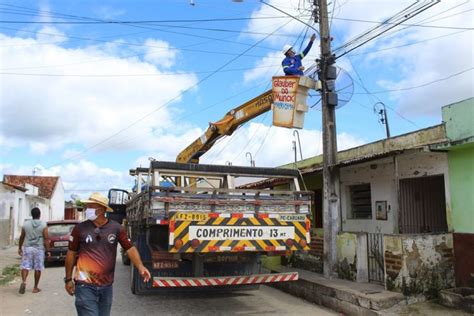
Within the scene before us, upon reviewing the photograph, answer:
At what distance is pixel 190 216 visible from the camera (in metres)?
6.79

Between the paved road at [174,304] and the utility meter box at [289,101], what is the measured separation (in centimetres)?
340

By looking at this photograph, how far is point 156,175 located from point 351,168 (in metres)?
6.02

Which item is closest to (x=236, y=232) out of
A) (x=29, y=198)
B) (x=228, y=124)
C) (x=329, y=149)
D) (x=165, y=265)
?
(x=165, y=265)

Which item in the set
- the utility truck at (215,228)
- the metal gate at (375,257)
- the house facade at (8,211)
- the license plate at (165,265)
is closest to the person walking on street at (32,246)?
the utility truck at (215,228)

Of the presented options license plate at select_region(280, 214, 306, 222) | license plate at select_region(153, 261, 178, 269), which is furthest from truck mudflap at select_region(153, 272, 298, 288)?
license plate at select_region(280, 214, 306, 222)

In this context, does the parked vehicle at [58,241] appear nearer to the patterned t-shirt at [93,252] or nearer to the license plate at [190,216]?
the license plate at [190,216]

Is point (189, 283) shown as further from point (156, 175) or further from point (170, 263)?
point (156, 175)

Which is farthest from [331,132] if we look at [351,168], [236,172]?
[236,172]

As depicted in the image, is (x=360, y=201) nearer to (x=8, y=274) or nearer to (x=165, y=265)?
(x=165, y=265)

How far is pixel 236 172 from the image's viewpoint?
8.35m

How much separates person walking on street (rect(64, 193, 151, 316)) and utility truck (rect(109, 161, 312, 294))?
170 centimetres

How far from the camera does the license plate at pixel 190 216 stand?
6730mm

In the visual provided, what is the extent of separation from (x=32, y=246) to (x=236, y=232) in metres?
5.03

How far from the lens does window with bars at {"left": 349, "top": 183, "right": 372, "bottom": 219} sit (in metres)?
11.7
